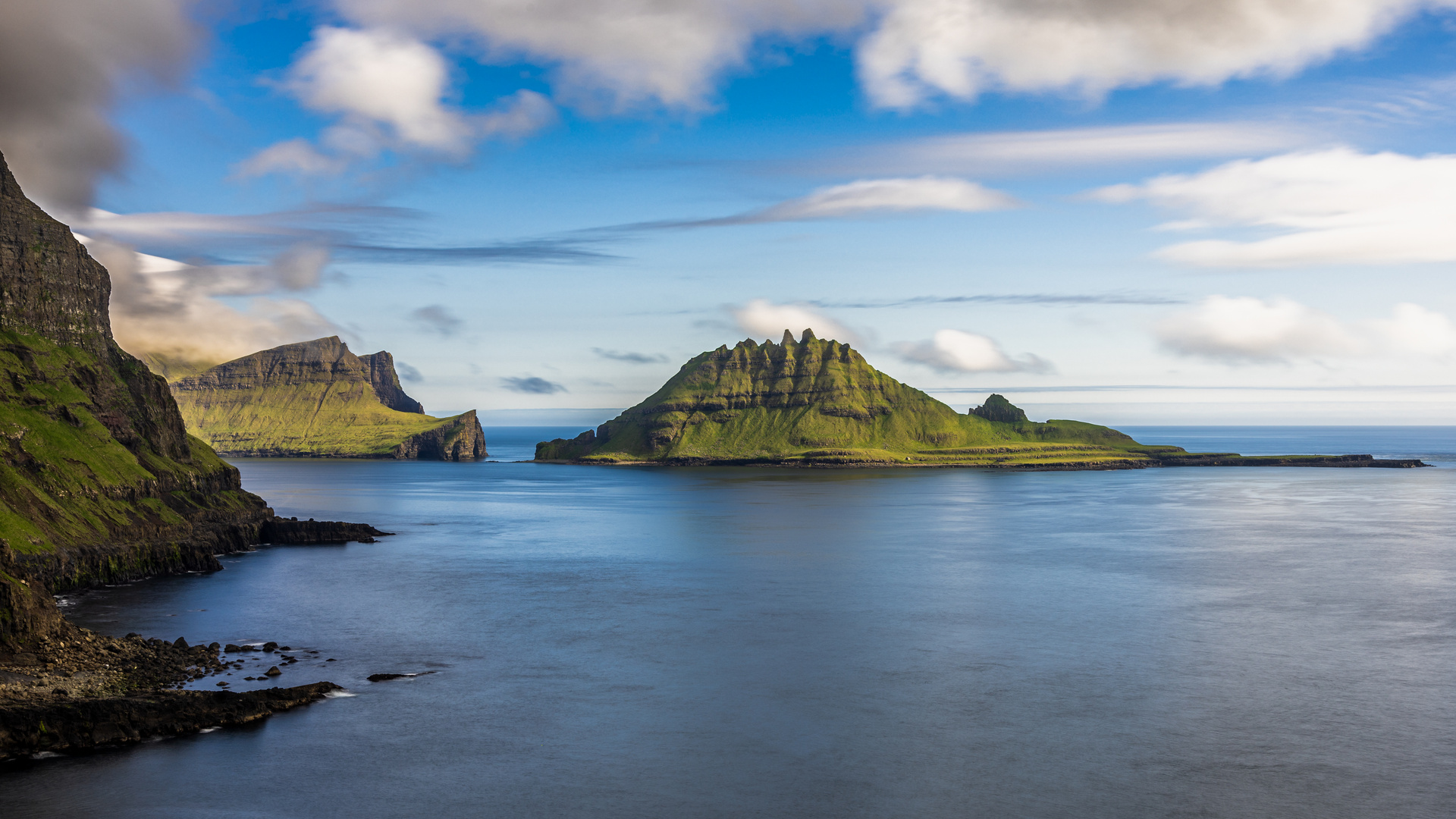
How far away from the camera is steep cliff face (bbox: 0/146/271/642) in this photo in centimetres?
10031

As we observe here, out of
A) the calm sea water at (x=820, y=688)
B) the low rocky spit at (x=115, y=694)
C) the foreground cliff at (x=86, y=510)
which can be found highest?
the foreground cliff at (x=86, y=510)

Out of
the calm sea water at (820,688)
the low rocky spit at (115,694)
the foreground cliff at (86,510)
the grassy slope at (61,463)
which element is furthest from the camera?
the grassy slope at (61,463)

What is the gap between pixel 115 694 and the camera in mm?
56781

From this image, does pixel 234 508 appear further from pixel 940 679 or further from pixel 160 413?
pixel 940 679

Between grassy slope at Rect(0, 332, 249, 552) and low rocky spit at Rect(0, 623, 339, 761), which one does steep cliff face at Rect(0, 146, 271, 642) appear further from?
low rocky spit at Rect(0, 623, 339, 761)

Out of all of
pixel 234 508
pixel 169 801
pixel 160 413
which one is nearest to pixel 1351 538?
pixel 169 801

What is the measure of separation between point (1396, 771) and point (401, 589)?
8731 cm

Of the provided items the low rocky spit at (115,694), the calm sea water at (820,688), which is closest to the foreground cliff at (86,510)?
the low rocky spit at (115,694)

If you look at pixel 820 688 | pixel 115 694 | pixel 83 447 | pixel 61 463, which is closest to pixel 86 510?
pixel 61 463

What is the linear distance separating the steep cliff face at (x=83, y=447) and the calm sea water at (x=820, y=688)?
7.34 m

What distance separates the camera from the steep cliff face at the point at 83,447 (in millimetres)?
100312

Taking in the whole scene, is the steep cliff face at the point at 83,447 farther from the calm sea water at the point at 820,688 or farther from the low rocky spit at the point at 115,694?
the low rocky spit at the point at 115,694

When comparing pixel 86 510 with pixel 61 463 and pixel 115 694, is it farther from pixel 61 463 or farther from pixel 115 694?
pixel 115 694

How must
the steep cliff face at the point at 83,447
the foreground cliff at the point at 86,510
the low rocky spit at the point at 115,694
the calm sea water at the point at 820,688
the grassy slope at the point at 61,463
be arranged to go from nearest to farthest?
the calm sea water at the point at 820,688, the low rocky spit at the point at 115,694, the foreground cliff at the point at 86,510, the grassy slope at the point at 61,463, the steep cliff face at the point at 83,447
